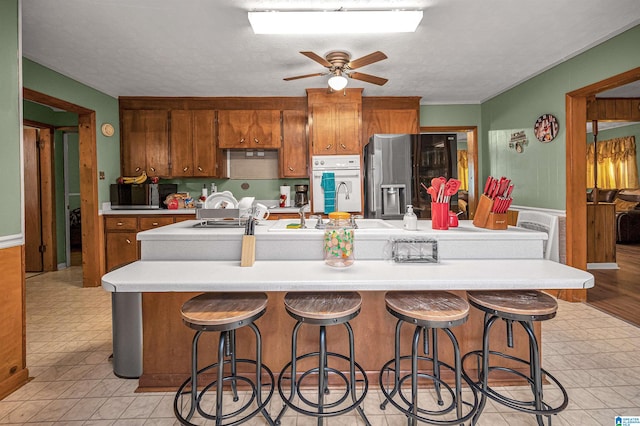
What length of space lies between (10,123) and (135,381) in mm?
1741

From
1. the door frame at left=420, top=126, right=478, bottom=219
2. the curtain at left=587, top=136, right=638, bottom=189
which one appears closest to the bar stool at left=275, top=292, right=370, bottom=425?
the door frame at left=420, top=126, right=478, bottom=219

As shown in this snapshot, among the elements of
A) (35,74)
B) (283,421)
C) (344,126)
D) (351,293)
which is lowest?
(283,421)

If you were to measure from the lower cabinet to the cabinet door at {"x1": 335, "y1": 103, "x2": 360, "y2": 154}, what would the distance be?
2.22m

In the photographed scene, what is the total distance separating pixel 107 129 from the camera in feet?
13.9

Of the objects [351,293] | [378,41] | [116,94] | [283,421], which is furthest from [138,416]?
[116,94]

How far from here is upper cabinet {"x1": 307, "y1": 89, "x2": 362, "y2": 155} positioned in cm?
436

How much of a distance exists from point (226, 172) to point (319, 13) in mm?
2986

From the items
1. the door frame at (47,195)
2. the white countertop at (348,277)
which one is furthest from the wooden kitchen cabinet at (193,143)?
the white countertop at (348,277)

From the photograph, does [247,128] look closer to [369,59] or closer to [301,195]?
[301,195]

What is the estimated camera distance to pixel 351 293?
5.38 ft

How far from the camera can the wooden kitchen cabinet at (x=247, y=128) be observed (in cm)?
452

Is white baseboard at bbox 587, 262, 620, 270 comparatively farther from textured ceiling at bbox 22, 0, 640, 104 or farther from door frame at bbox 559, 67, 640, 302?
textured ceiling at bbox 22, 0, 640, 104

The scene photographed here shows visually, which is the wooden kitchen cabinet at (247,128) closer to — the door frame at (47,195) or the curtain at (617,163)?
the door frame at (47,195)

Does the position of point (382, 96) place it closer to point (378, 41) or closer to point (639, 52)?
point (378, 41)
